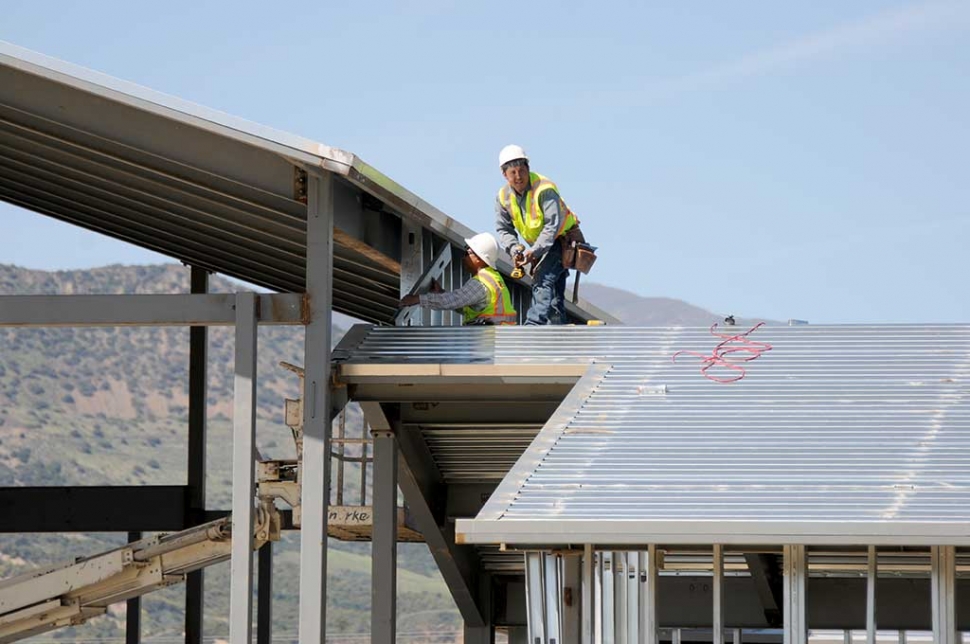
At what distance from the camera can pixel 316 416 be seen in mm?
15633

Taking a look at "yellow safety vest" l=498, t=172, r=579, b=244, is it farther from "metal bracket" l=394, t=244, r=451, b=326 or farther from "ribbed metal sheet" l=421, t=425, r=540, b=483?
"ribbed metal sheet" l=421, t=425, r=540, b=483

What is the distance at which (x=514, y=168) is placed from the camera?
57.8 feet

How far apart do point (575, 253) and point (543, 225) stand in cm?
45

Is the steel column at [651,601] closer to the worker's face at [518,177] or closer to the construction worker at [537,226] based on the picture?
the construction worker at [537,226]

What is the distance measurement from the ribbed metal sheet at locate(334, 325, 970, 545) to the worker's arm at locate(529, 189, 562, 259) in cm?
111

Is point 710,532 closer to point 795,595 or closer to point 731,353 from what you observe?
point 795,595

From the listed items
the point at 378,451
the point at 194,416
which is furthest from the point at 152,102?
the point at 194,416

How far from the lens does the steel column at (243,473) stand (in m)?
15.2

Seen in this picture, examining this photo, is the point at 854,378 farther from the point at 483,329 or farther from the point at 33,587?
the point at 33,587

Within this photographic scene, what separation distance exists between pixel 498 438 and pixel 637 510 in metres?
8.10

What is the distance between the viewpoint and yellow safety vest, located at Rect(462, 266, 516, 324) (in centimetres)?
1755

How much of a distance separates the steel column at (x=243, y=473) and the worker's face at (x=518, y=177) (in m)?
3.35

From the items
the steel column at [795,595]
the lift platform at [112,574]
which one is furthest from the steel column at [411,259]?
the steel column at [795,595]

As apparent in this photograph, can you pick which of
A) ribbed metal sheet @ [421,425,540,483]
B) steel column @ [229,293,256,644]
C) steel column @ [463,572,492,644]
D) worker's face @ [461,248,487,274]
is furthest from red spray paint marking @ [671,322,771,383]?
steel column @ [463,572,492,644]
